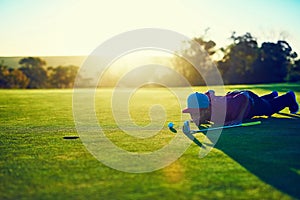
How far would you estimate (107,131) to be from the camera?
6.23 meters

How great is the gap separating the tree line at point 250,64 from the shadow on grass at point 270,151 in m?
38.7

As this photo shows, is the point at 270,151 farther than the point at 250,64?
No

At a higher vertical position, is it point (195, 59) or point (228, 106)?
point (195, 59)

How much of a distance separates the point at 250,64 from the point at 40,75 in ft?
111

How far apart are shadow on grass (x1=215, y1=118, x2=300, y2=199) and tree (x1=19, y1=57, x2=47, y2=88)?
179 ft

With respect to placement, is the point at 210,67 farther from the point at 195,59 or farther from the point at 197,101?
the point at 197,101

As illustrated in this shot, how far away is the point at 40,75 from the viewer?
58.4 meters

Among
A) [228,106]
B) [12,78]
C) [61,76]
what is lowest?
[228,106]

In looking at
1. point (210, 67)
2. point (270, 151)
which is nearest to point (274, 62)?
point (210, 67)

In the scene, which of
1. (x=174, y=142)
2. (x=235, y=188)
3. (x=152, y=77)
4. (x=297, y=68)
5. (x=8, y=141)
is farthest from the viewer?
(x=297, y=68)

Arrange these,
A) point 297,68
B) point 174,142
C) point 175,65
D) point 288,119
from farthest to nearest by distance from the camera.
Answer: point 175,65, point 297,68, point 288,119, point 174,142

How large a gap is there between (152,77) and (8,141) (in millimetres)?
19747

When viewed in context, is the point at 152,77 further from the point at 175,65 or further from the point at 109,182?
the point at 175,65

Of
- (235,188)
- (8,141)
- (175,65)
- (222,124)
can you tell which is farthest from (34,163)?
(175,65)
